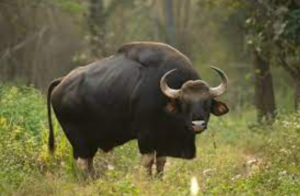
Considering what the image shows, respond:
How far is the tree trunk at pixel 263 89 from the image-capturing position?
1812 cm

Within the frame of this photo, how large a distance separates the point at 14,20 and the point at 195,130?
13.7 m

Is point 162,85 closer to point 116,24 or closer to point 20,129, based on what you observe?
point 20,129

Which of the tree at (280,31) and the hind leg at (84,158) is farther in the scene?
the tree at (280,31)

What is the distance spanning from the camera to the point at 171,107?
10023 mm

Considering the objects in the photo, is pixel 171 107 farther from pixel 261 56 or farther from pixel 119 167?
pixel 261 56

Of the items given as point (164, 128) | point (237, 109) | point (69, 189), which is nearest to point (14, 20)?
point (237, 109)

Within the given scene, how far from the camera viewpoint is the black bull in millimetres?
10016

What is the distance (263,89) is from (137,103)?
8.63 m

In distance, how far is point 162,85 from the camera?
989 cm

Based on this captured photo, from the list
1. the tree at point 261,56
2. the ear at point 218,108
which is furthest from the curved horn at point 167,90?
the tree at point 261,56

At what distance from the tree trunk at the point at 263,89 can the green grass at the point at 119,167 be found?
10.5 feet

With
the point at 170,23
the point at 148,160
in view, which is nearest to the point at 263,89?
the point at 148,160

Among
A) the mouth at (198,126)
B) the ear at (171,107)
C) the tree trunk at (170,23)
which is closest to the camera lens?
the mouth at (198,126)

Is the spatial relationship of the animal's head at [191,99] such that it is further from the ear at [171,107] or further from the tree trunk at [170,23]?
the tree trunk at [170,23]
